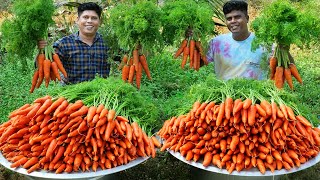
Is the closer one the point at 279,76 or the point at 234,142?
the point at 234,142

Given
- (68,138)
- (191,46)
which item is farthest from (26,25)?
(191,46)

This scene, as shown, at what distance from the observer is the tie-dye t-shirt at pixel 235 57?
3857 mm

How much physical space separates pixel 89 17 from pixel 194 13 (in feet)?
3.99

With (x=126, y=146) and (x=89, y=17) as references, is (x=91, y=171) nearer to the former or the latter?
(x=126, y=146)

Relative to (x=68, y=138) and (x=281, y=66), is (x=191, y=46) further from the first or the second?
(x=68, y=138)

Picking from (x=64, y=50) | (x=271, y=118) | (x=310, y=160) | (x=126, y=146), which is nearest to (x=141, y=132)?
(x=126, y=146)

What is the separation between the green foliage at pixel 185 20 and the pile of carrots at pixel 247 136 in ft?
2.71

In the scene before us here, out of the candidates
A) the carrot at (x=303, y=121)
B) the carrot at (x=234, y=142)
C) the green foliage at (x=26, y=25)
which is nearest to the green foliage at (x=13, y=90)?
the green foliage at (x=26, y=25)

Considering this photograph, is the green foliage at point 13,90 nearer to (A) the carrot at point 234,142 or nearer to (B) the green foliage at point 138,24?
(B) the green foliage at point 138,24

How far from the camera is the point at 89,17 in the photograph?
4.02m

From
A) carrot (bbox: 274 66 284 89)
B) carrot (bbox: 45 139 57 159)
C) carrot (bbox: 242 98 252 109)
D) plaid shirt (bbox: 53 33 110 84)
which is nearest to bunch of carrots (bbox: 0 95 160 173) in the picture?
carrot (bbox: 45 139 57 159)

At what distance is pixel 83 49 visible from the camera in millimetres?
4109

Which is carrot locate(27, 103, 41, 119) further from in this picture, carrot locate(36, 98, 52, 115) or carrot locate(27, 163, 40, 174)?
carrot locate(27, 163, 40, 174)

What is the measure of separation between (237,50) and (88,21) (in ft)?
5.19
